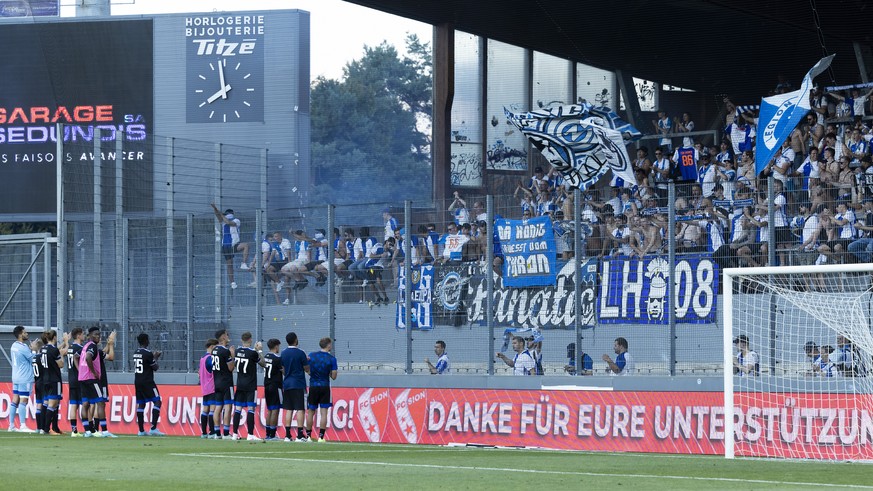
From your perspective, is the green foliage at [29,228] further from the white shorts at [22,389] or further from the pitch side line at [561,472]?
the pitch side line at [561,472]

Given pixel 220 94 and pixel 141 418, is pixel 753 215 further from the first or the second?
pixel 220 94

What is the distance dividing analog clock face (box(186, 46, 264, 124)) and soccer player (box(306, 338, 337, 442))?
1449 centimetres

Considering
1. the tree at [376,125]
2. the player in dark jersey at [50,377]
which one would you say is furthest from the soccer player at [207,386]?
the tree at [376,125]

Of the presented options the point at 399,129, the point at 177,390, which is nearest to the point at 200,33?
the point at 177,390

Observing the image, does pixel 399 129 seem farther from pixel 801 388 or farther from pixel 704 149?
pixel 801 388

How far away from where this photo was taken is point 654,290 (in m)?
18.6

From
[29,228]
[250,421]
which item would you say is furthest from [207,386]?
[29,228]

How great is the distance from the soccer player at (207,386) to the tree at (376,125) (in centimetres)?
3026

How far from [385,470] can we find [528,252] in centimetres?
720

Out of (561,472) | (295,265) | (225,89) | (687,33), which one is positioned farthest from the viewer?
(225,89)

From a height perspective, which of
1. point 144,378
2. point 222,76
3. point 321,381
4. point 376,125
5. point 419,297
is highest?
point 376,125

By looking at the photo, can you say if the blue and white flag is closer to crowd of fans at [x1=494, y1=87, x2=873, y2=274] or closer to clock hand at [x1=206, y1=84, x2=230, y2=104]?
crowd of fans at [x1=494, y1=87, x2=873, y2=274]

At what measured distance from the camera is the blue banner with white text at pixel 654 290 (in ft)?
60.1

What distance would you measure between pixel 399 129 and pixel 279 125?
3497cm
